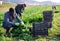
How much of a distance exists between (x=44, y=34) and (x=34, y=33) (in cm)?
40

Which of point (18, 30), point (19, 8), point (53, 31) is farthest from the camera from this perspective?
point (19, 8)

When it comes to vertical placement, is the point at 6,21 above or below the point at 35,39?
above

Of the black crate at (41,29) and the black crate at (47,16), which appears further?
the black crate at (47,16)

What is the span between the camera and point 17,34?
32.1 feet

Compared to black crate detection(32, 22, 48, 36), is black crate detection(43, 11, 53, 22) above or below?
above

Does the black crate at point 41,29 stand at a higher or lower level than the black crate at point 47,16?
lower

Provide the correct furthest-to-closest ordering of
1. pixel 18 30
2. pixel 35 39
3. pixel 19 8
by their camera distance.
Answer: pixel 19 8, pixel 18 30, pixel 35 39

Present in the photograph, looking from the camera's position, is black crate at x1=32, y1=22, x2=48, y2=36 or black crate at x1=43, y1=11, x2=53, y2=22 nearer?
black crate at x1=32, y1=22, x2=48, y2=36

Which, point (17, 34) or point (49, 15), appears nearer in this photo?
point (17, 34)

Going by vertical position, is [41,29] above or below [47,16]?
below

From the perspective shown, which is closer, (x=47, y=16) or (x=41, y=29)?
(x=41, y=29)

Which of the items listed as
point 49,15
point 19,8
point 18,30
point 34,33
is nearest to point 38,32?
point 34,33

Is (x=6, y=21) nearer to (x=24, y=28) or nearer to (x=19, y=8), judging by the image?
(x=24, y=28)

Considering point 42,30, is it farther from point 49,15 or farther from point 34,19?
point 34,19
